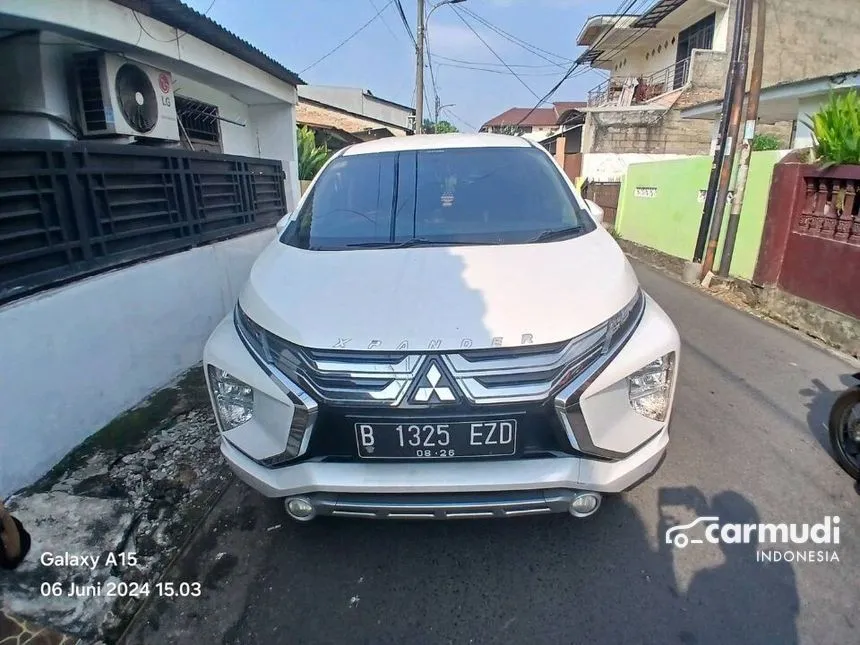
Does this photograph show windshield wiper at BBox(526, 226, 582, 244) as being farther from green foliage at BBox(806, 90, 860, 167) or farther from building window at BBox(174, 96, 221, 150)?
building window at BBox(174, 96, 221, 150)

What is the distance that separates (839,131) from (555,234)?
405 centimetres

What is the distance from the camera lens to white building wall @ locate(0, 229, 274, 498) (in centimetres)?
249

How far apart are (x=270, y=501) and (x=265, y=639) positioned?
0.83 meters

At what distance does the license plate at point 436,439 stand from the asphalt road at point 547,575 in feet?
2.22

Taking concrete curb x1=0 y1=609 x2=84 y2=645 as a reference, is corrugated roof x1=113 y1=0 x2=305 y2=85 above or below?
above

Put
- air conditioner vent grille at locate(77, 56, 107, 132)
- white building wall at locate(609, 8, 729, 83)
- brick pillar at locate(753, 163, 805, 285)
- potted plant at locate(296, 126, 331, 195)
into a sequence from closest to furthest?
air conditioner vent grille at locate(77, 56, 107, 132), brick pillar at locate(753, 163, 805, 285), potted plant at locate(296, 126, 331, 195), white building wall at locate(609, 8, 729, 83)

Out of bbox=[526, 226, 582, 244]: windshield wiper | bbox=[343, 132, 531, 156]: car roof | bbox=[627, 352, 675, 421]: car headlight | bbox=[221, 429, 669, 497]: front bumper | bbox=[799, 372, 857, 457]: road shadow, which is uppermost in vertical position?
bbox=[343, 132, 531, 156]: car roof

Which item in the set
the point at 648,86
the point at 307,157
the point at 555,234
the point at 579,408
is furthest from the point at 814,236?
the point at 648,86

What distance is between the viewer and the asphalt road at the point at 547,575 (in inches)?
74.2

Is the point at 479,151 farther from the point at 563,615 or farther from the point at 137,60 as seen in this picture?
the point at 137,60

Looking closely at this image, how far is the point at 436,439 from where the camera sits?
1.78 meters

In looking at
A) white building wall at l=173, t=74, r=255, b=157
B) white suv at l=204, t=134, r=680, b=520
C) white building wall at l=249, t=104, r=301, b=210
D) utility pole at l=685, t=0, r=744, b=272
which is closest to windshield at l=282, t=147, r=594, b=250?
white suv at l=204, t=134, r=680, b=520

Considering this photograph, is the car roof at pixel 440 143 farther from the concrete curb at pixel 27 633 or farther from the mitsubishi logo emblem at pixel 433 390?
the concrete curb at pixel 27 633

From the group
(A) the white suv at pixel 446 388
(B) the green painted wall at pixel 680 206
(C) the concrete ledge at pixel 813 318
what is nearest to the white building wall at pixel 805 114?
(B) the green painted wall at pixel 680 206
